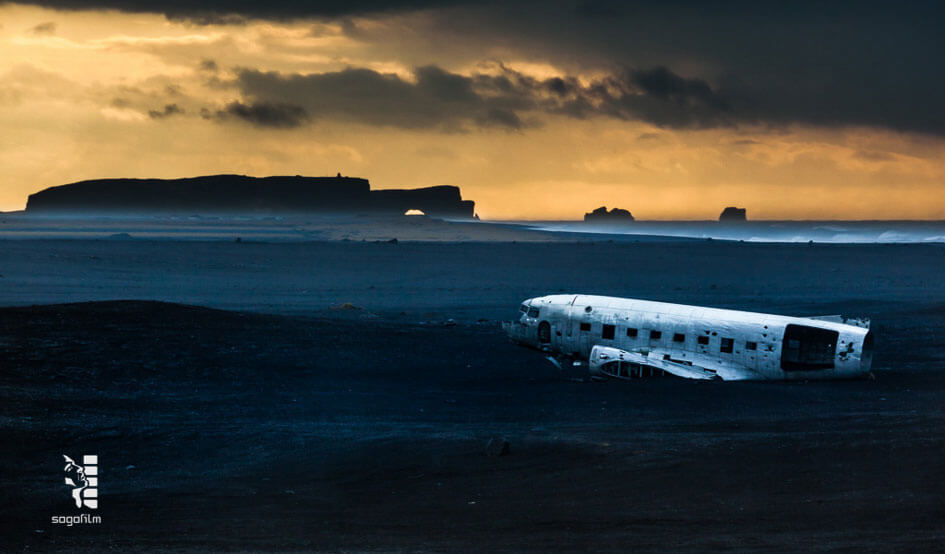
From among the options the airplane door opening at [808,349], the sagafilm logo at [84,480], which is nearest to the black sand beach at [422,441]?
the sagafilm logo at [84,480]

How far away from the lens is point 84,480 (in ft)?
63.3

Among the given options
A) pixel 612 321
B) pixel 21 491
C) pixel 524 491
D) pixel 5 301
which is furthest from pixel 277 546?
pixel 5 301

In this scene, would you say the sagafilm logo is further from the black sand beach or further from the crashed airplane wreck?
the crashed airplane wreck

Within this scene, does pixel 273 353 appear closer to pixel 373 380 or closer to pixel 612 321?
pixel 373 380

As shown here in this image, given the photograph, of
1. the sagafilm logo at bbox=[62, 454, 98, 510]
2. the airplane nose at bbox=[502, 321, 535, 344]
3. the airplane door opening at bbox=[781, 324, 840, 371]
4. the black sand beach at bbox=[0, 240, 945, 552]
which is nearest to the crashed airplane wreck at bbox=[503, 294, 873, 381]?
the airplane door opening at bbox=[781, 324, 840, 371]

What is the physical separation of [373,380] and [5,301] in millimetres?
27962

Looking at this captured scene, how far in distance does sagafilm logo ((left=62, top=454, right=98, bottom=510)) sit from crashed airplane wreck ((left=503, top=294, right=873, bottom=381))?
16.4 meters

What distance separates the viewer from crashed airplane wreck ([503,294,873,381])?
31391 millimetres

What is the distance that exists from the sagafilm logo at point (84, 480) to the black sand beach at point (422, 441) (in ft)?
0.85

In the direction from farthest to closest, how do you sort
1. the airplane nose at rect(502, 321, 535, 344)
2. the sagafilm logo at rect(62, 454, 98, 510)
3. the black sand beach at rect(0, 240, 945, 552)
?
the airplane nose at rect(502, 321, 535, 344)
the sagafilm logo at rect(62, 454, 98, 510)
the black sand beach at rect(0, 240, 945, 552)

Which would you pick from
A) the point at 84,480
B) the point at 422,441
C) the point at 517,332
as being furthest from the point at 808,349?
the point at 84,480

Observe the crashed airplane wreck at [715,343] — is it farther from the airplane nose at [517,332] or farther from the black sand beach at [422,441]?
the airplane nose at [517,332]

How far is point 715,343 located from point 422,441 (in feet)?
42.8

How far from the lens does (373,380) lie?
3272cm
